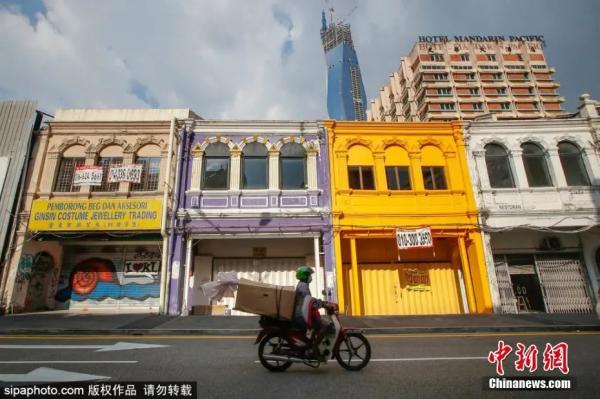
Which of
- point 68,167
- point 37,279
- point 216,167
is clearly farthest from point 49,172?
point 216,167

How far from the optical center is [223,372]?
4.66 metres

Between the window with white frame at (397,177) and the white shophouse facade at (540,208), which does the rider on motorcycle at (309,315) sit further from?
the white shophouse facade at (540,208)

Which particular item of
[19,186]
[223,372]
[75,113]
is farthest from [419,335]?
[75,113]

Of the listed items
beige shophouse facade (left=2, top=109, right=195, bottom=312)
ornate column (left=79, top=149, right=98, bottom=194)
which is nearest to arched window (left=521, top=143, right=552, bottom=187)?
beige shophouse facade (left=2, top=109, right=195, bottom=312)

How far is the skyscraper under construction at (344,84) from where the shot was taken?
8869 centimetres

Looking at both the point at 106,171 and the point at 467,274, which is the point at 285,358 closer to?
the point at 467,274

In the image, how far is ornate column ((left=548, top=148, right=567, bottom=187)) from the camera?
13904 millimetres

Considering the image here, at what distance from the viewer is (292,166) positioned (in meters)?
14.2

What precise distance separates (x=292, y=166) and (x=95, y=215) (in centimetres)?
845

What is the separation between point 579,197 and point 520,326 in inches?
336

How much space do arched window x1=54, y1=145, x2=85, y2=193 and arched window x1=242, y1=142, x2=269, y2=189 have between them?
7.29 m

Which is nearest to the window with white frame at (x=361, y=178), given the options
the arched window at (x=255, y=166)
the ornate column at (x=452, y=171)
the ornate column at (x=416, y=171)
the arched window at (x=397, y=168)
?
the arched window at (x=397, y=168)

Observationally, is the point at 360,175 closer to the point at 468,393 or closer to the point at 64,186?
the point at 468,393

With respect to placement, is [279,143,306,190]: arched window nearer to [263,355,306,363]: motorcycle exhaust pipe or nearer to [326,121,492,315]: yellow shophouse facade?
[326,121,492,315]: yellow shophouse facade
